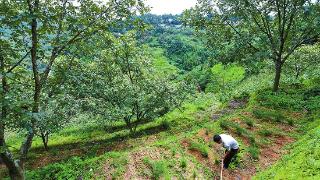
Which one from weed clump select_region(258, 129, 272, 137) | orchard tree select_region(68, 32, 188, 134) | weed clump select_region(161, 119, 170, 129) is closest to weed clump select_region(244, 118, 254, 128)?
weed clump select_region(258, 129, 272, 137)

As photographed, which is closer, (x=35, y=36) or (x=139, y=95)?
(x=35, y=36)

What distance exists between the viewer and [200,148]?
18.2 meters

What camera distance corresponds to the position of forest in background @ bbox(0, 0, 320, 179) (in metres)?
13.2

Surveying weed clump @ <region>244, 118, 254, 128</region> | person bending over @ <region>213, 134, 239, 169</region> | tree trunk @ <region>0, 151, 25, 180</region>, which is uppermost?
tree trunk @ <region>0, 151, 25, 180</region>

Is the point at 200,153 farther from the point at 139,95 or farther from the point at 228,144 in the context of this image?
the point at 139,95

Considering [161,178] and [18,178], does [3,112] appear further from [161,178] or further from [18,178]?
[161,178]

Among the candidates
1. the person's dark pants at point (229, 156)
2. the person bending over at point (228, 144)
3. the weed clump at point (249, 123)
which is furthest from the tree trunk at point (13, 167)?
the weed clump at point (249, 123)

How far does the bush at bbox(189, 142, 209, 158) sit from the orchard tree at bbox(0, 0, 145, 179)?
7.68 m

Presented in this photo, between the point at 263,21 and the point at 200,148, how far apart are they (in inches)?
583

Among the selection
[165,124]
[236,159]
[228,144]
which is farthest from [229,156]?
[165,124]

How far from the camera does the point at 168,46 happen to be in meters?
170

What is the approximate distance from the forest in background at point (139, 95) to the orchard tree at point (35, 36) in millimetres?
53

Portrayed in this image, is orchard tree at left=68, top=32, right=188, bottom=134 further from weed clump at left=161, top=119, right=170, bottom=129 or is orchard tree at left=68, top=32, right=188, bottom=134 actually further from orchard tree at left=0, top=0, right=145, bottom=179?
orchard tree at left=0, top=0, right=145, bottom=179

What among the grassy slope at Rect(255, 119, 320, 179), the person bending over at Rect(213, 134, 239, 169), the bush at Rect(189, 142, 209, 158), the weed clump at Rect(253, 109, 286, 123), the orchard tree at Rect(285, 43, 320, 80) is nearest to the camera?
the grassy slope at Rect(255, 119, 320, 179)
